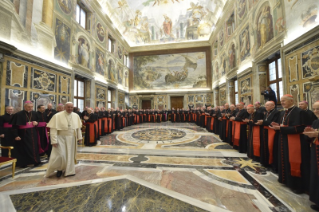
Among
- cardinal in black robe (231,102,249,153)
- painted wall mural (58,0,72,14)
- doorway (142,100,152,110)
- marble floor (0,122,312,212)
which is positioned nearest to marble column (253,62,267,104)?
cardinal in black robe (231,102,249,153)

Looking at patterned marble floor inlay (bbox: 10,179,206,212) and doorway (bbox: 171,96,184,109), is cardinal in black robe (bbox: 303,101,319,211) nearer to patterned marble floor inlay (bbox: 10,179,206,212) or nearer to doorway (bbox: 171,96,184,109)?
patterned marble floor inlay (bbox: 10,179,206,212)

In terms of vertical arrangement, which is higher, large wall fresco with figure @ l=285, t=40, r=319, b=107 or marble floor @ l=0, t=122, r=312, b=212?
large wall fresco with figure @ l=285, t=40, r=319, b=107

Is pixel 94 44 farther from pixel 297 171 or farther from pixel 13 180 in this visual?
pixel 297 171

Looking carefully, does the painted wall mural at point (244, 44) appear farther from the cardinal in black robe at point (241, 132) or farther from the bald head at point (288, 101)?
the bald head at point (288, 101)

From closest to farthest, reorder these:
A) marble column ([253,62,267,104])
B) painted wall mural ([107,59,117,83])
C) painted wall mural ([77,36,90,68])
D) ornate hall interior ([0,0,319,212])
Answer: ornate hall interior ([0,0,319,212]) → marble column ([253,62,267,104]) → painted wall mural ([77,36,90,68]) → painted wall mural ([107,59,117,83])

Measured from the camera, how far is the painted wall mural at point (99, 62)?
462 inches

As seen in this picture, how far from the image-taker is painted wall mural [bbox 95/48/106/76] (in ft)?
38.5

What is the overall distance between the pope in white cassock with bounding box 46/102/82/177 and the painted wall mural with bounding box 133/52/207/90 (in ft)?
53.9

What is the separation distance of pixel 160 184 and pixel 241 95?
878cm

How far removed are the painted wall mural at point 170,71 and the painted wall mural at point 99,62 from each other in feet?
23.1

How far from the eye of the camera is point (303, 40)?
175 inches

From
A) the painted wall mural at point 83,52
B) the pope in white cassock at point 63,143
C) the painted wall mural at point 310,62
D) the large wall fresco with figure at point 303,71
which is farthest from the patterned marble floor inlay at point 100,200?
the painted wall mural at point 83,52

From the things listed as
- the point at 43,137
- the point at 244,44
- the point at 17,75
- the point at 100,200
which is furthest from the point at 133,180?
the point at 244,44

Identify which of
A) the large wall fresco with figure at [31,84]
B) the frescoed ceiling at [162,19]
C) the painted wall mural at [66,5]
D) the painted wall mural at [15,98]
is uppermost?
the frescoed ceiling at [162,19]
